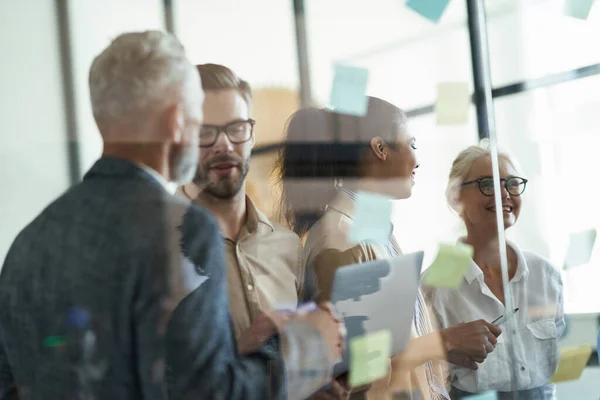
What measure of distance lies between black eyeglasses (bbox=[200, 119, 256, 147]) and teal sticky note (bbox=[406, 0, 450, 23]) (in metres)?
0.30

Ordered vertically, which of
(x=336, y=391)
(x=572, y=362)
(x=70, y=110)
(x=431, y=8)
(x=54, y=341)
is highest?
(x=431, y=8)

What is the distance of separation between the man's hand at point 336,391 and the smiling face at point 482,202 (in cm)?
30

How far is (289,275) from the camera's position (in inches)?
25.5

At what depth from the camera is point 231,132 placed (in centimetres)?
62

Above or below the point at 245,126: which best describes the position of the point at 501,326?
below

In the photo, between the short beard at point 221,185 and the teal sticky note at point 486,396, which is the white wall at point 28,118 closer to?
the short beard at point 221,185

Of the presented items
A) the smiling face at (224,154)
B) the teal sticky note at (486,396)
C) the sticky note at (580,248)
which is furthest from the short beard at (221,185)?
the sticky note at (580,248)

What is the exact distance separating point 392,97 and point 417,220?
16 centimetres

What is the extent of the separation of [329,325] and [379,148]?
0.24 m

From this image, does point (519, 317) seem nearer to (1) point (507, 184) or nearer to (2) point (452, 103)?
(1) point (507, 184)

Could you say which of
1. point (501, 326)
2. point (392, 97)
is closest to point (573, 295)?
point (501, 326)

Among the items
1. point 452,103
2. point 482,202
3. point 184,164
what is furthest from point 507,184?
point 184,164

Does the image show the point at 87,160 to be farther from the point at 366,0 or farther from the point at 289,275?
the point at 366,0

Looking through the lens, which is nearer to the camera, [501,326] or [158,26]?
[158,26]
